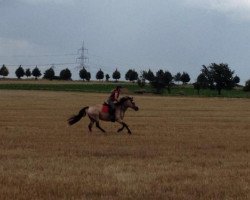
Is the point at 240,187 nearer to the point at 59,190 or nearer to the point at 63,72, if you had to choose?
the point at 59,190

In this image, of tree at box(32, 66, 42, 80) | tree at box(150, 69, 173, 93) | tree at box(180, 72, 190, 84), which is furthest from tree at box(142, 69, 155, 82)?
tree at box(32, 66, 42, 80)

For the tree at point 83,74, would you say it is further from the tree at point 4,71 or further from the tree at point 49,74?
the tree at point 4,71

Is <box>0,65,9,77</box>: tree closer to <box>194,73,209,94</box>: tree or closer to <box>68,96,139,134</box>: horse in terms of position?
<box>194,73,209,94</box>: tree

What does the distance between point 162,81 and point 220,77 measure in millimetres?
14348

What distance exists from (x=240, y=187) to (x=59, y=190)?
11.3 feet

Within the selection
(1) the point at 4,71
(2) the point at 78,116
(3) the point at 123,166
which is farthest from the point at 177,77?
(3) the point at 123,166

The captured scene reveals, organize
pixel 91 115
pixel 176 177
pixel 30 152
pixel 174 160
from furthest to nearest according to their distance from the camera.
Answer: pixel 91 115 < pixel 30 152 < pixel 174 160 < pixel 176 177

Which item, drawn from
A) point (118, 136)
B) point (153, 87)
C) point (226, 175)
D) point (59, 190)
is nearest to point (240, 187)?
point (226, 175)

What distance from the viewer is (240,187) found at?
457 inches

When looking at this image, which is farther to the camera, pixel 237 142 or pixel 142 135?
pixel 142 135

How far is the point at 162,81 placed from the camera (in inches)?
5157

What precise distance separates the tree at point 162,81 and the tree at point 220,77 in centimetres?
982

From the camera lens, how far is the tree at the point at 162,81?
5128 inches

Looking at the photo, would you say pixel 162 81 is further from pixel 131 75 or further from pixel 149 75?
pixel 131 75
